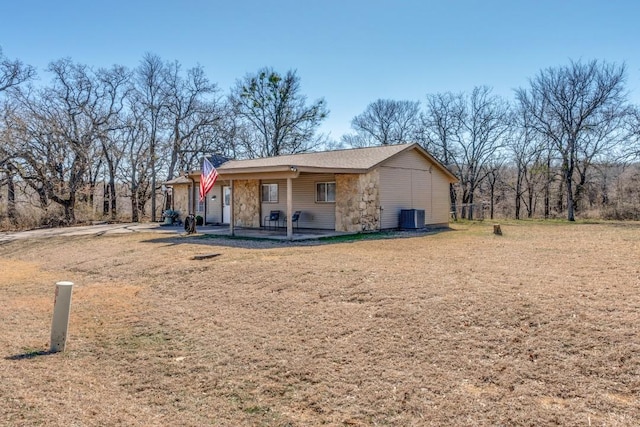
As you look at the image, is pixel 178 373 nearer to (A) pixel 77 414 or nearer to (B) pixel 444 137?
(A) pixel 77 414

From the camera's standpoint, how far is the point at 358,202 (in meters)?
14.2

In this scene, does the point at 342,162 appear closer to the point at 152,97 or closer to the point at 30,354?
the point at 30,354

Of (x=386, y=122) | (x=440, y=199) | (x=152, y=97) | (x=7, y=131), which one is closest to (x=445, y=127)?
(x=386, y=122)

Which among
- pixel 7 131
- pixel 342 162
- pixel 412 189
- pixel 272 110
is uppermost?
pixel 272 110

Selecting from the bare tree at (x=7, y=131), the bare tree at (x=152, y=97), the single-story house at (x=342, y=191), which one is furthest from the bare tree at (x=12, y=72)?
the single-story house at (x=342, y=191)

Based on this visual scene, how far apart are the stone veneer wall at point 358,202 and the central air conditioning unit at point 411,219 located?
131 cm

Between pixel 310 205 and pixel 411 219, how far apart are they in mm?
3709

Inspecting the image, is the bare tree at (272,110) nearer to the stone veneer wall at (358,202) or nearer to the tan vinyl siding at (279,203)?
the tan vinyl siding at (279,203)

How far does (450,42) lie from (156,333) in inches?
539

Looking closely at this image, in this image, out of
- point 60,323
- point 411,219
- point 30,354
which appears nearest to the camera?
point 30,354

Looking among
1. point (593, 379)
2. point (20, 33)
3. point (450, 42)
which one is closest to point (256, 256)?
point (593, 379)

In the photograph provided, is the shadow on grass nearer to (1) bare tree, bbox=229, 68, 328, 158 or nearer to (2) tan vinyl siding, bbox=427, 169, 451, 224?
(2) tan vinyl siding, bbox=427, 169, 451, 224

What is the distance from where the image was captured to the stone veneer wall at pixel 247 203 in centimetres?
1739

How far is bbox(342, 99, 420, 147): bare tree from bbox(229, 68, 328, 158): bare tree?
210 inches
